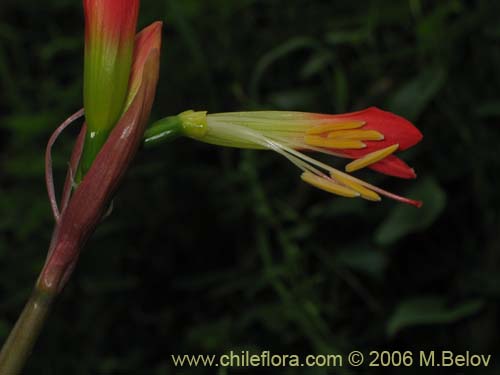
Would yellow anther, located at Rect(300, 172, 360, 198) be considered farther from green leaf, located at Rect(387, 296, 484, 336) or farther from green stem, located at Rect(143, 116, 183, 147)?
green leaf, located at Rect(387, 296, 484, 336)

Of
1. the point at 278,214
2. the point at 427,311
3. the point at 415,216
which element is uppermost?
the point at 278,214

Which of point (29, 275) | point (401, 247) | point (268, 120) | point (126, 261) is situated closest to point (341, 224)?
point (401, 247)

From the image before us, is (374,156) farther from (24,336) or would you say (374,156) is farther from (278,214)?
(278,214)

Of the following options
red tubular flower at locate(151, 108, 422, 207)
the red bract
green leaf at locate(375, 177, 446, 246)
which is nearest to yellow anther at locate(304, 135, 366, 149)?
red tubular flower at locate(151, 108, 422, 207)

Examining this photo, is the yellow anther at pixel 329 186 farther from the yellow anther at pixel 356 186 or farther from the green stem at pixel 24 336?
the green stem at pixel 24 336

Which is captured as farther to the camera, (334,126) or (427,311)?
(427,311)

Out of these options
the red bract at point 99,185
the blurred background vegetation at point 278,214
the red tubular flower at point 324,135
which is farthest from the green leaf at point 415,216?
the red bract at point 99,185

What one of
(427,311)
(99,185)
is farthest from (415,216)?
(99,185)
